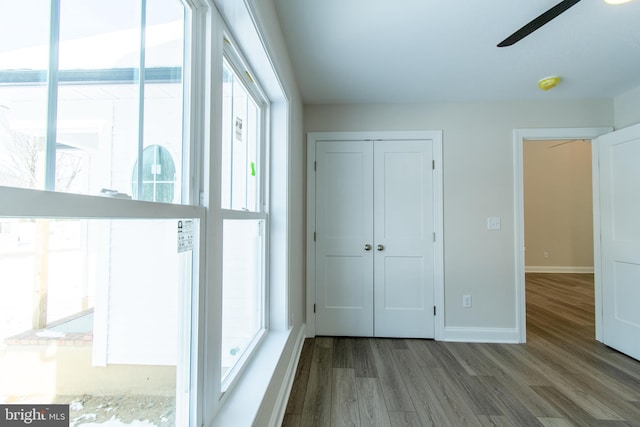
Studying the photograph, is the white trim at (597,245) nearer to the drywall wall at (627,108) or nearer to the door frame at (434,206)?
the drywall wall at (627,108)

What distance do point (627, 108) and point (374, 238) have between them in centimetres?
270

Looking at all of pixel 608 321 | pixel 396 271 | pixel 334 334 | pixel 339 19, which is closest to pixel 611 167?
pixel 608 321

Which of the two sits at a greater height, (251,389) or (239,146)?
(239,146)

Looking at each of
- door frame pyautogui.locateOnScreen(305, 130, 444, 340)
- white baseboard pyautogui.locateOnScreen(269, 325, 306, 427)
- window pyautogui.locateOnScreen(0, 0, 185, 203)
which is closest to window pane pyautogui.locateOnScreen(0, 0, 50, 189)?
window pyautogui.locateOnScreen(0, 0, 185, 203)

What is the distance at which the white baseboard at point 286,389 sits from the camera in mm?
1562

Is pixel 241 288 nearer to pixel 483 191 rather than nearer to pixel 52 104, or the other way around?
pixel 52 104

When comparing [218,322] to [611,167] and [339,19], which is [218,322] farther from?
[611,167]

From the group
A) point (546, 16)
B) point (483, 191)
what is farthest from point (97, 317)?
point (483, 191)

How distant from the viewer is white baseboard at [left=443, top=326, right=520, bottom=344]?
2.74 meters

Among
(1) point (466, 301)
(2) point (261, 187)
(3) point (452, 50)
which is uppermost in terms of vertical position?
(3) point (452, 50)

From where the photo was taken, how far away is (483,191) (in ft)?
9.27

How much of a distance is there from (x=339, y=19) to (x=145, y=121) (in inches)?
56.6

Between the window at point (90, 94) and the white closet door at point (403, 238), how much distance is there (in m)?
2.28

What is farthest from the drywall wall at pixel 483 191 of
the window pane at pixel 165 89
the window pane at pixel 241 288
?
the window pane at pixel 165 89
